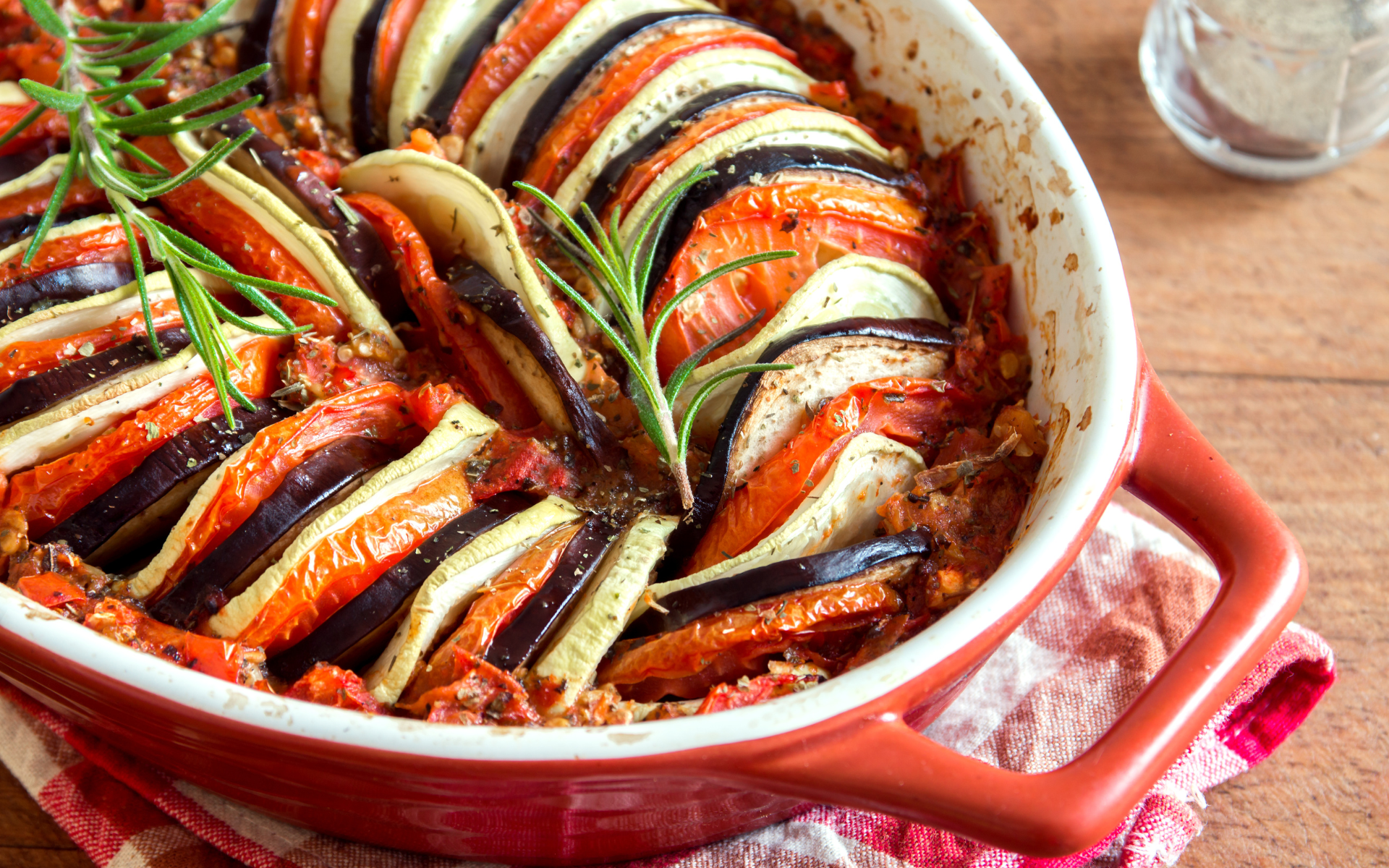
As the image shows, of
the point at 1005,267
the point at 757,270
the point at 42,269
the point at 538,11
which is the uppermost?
the point at 538,11

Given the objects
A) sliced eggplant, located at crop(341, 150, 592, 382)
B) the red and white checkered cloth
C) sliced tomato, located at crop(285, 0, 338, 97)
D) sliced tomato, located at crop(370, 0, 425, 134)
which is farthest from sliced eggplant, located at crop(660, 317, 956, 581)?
sliced tomato, located at crop(285, 0, 338, 97)

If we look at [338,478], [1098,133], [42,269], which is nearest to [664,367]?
[338,478]

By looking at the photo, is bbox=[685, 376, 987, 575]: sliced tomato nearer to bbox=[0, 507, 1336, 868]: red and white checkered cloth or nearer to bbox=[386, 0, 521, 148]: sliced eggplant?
bbox=[0, 507, 1336, 868]: red and white checkered cloth

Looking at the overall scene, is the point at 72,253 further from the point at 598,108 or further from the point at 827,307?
the point at 827,307

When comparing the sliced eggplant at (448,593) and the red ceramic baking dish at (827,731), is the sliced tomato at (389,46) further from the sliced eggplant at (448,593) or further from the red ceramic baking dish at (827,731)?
the red ceramic baking dish at (827,731)

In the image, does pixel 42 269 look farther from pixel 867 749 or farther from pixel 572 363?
pixel 867 749

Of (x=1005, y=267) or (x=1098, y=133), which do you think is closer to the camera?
(x=1005, y=267)

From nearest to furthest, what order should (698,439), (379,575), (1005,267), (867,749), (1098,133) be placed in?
(867,749)
(379,575)
(698,439)
(1005,267)
(1098,133)

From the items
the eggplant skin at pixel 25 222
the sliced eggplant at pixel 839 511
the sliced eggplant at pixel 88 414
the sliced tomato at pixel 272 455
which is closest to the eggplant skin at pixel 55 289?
the eggplant skin at pixel 25 222
